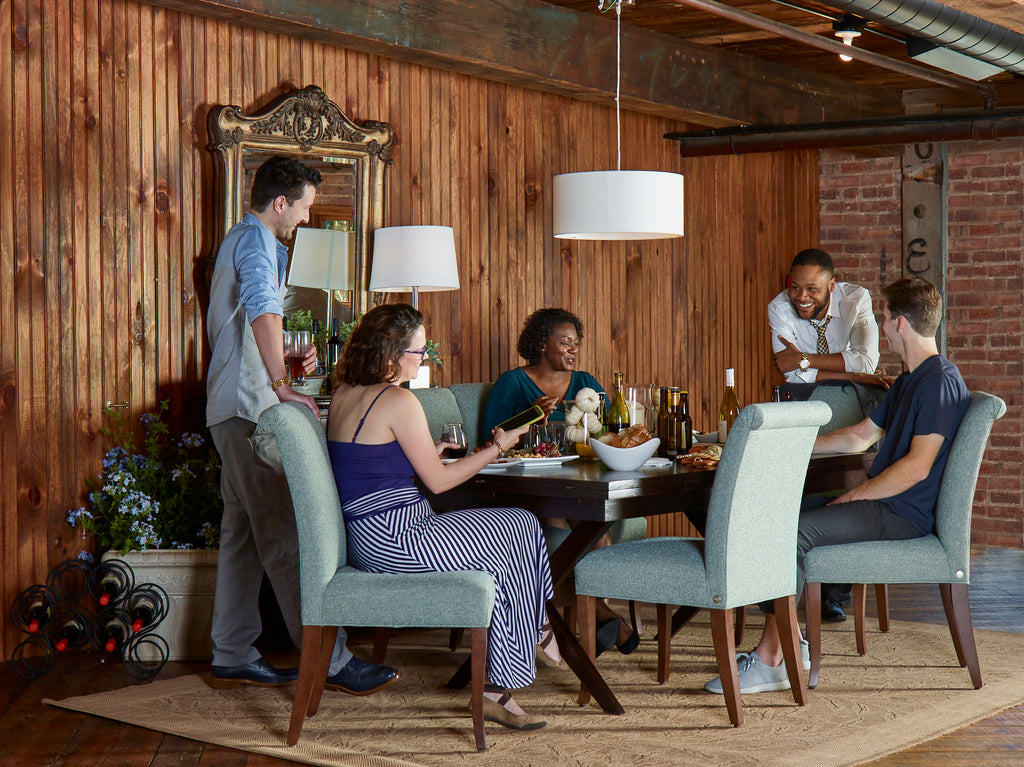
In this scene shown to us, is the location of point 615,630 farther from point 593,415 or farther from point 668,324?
point 668,324

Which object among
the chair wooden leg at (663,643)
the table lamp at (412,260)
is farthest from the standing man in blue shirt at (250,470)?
the table lamp at (412,260)

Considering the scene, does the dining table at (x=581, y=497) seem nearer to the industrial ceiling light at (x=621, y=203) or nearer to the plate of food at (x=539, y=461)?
the plate of food at (x=539, y=461)

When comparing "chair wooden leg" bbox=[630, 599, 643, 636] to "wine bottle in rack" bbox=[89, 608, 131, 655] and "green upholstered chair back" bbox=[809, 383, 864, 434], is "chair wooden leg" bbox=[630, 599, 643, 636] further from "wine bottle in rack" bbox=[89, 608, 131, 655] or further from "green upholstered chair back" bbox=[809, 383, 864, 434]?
"wine bottle in rack" bbox=[89, 608, 131, 655]

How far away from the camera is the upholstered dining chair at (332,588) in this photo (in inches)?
126

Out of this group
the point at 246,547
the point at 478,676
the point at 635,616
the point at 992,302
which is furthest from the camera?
A: the point at 992,302

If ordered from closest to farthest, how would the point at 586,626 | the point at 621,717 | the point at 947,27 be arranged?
the point at 621,717, the point at 586,626, the point at 947,27

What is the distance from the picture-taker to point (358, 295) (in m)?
5.13

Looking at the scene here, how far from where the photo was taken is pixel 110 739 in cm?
333

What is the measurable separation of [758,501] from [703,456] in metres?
0.43

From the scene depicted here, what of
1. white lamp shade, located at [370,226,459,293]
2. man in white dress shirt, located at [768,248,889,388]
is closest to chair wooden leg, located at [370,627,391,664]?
white lamp shade, located at [370,226,459,293]

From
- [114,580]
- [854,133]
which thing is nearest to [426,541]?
[114,580]

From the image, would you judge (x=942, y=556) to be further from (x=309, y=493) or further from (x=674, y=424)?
(x=309, y=493)

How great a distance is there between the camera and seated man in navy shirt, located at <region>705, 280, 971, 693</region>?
12.4ft

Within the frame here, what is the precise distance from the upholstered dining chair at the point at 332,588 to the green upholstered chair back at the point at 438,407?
4.46ft
